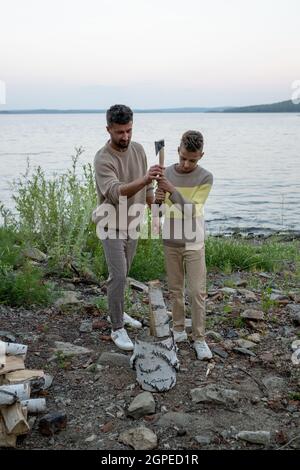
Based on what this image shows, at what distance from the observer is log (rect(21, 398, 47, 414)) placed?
4246 millimetres

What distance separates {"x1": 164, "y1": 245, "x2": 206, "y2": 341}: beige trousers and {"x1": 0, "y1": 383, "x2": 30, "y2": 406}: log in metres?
1.68

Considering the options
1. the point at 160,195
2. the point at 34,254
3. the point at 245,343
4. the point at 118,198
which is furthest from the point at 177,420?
the point at 34,254

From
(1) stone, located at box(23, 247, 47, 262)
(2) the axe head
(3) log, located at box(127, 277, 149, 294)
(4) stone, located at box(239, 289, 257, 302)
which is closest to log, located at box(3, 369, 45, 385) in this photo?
(2) the axe head

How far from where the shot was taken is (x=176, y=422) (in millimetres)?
4215

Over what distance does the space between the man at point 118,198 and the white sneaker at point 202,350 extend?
60cm

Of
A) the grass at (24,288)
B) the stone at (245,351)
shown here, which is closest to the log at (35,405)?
the stone at (245,351)

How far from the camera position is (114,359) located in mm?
5191

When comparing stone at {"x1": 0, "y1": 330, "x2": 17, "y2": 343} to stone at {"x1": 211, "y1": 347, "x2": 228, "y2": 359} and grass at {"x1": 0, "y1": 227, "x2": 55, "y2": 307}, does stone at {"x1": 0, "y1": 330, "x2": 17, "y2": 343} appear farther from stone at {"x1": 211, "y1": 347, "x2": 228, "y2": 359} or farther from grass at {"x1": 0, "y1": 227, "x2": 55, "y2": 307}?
stone at {"x1": 211, "y1": 347, "x2": 228, "y2": 359}

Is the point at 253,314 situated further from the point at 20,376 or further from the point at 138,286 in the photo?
the point at 20,376

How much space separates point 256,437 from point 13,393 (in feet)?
5.40

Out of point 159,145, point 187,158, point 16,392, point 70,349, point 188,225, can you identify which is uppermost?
point 159,145

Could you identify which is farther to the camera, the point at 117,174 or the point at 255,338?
the point at 255,338
